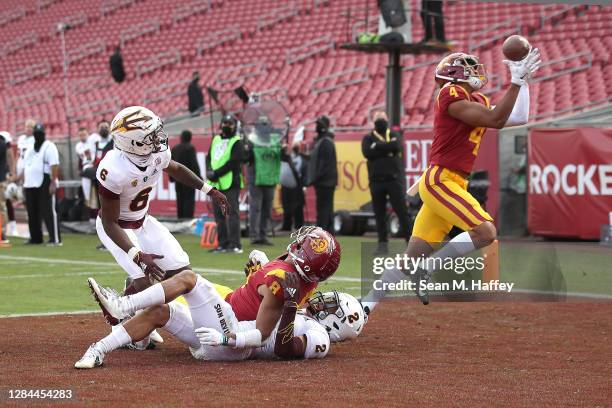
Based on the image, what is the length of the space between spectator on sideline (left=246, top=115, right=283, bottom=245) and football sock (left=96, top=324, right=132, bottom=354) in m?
9.56

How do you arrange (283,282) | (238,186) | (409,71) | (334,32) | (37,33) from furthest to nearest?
(37,33) < (334,32) < (409,71) < (238,186) < (283,282)

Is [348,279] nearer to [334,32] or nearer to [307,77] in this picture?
[307,77]

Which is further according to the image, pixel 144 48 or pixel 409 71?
pixel 144 48

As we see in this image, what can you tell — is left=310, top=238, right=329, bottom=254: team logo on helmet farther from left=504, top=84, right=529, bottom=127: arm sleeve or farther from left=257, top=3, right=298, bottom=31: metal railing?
left=257, top=3, right=298, bottom=31: metal railing

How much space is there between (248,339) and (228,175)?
8304mm

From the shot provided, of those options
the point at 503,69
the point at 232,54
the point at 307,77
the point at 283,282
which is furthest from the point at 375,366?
the point at 232,54

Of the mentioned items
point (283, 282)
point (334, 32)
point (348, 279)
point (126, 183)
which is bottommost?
point (348, 279)

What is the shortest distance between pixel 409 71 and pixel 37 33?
62.2 feet

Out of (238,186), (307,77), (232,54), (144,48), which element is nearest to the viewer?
(238,186)

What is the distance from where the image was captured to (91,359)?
6.32 m

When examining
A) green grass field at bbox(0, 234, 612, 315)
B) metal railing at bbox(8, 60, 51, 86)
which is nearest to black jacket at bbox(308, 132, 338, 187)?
green grass field at bbox(0, 234, 612, 315)

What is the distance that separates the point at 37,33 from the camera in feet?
132

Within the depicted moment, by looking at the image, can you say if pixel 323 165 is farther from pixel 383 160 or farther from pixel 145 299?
pixel 145 299

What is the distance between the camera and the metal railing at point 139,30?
36.0 m
